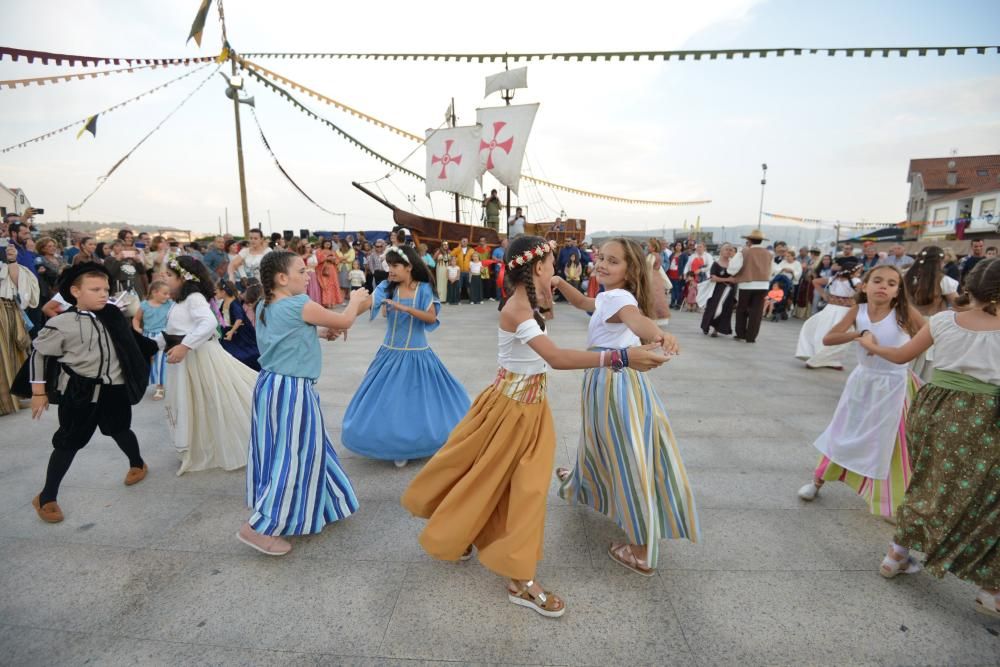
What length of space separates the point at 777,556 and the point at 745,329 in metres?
7.44

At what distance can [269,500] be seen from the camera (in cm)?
265

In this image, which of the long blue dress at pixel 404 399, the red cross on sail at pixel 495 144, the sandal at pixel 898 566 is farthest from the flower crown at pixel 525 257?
the red cross on sail at pixel 495 144

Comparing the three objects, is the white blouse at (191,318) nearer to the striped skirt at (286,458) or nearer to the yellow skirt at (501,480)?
the striped skirt at (286,458)

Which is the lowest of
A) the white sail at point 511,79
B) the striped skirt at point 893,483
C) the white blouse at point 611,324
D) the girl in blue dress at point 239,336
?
the striped skirt at point 893,483

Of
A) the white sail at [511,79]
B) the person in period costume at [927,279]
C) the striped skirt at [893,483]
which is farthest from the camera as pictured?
the white sail at [511,79]

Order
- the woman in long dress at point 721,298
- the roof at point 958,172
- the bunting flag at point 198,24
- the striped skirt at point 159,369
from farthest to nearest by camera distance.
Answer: the roof at point 958,172
the woman in long dress at point 721,298
the bunting flag at point 198,24
the striped skirt at point 159,369

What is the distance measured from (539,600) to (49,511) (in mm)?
3181

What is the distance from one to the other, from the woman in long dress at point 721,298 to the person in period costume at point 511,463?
27.1 ft

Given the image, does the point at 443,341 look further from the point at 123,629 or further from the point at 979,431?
the point at 979,431

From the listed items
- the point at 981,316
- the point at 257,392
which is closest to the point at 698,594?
the point at 981,316

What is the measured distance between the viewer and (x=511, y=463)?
7.54 feet

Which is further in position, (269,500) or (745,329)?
(745,329)

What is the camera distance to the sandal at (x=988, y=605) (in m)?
2.24

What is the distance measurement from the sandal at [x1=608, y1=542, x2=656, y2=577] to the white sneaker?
1.53 metres
